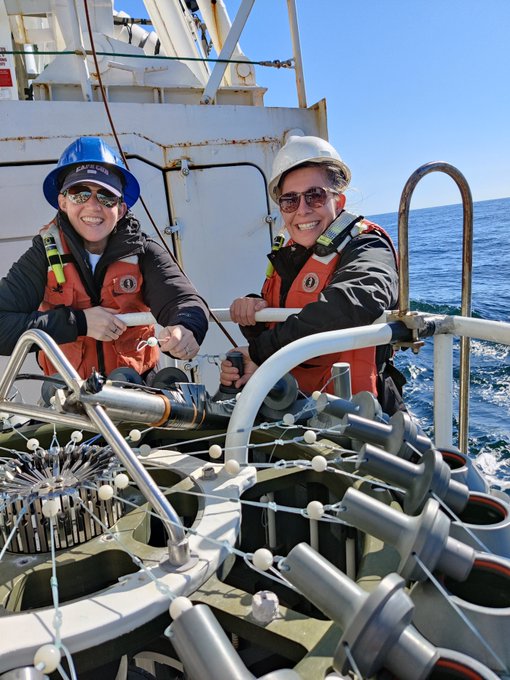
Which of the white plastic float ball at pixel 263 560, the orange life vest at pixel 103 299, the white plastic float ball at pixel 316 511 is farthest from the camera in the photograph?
the orange life vest at pixel 103 299

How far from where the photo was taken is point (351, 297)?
2100 millimetres

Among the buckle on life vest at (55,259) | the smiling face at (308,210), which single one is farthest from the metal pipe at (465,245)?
the buckle on life vest at (55,259)

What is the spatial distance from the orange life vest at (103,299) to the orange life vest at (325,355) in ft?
2.35

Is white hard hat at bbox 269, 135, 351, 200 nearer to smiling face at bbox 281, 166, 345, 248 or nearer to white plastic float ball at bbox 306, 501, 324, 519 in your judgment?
smiling face at bbox 281, 166, 345, 248

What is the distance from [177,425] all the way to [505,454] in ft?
17.7

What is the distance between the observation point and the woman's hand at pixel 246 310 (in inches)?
95.8

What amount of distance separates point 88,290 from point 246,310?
0.83 m

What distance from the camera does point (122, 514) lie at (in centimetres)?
140

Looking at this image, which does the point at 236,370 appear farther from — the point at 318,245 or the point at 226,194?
the point at 226,194

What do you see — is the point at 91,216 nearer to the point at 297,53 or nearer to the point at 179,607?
the point at 179,607

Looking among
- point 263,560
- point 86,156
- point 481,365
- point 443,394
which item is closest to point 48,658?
point 263,560

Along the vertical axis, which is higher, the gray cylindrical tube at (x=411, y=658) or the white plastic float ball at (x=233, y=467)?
the white plastic float ball at (x=233, y=467)

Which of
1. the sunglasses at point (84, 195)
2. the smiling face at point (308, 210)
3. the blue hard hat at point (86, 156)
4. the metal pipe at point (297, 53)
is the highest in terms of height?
the metal pipe at point (297, 53)

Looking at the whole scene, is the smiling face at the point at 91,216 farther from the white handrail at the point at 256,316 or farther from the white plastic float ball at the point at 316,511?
the white plastic float ball at the point at 316,511
